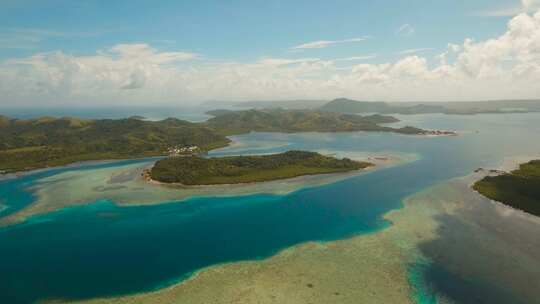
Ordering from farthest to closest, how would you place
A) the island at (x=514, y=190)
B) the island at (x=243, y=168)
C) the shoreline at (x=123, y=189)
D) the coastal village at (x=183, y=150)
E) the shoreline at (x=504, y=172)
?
the coastal village at (x=183, y=150)
the island at (x=243, y=168)
the shoreline at (x=123, y=189)
the island at (x=514, y=190)
the shoreline at (x=504, y=172)

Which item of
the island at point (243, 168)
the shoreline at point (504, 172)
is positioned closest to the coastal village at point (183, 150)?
the island at point (243, 168)

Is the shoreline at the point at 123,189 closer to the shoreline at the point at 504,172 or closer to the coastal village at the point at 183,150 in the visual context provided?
the shoreline at the point at 504,172

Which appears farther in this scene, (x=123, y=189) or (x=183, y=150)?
(x=183, y=150)

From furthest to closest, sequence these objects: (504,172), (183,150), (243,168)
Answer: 1. (183,150)
2. (243,168)
3. (504,172)

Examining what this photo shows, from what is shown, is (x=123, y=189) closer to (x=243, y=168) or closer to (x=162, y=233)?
(x=243, y=168)

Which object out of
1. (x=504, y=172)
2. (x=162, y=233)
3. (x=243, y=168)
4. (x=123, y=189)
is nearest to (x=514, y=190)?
(x=504, y=172)

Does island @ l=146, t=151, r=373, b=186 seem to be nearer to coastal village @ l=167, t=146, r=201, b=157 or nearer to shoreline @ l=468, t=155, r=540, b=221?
shoreline @ l=468, t=155, r=540, b=221

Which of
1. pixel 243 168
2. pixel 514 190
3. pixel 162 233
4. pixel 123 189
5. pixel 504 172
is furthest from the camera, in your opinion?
pixel 243 168

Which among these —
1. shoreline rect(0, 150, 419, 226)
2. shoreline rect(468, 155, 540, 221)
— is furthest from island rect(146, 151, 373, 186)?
shoreline rect(468, 155, 540, 221)
